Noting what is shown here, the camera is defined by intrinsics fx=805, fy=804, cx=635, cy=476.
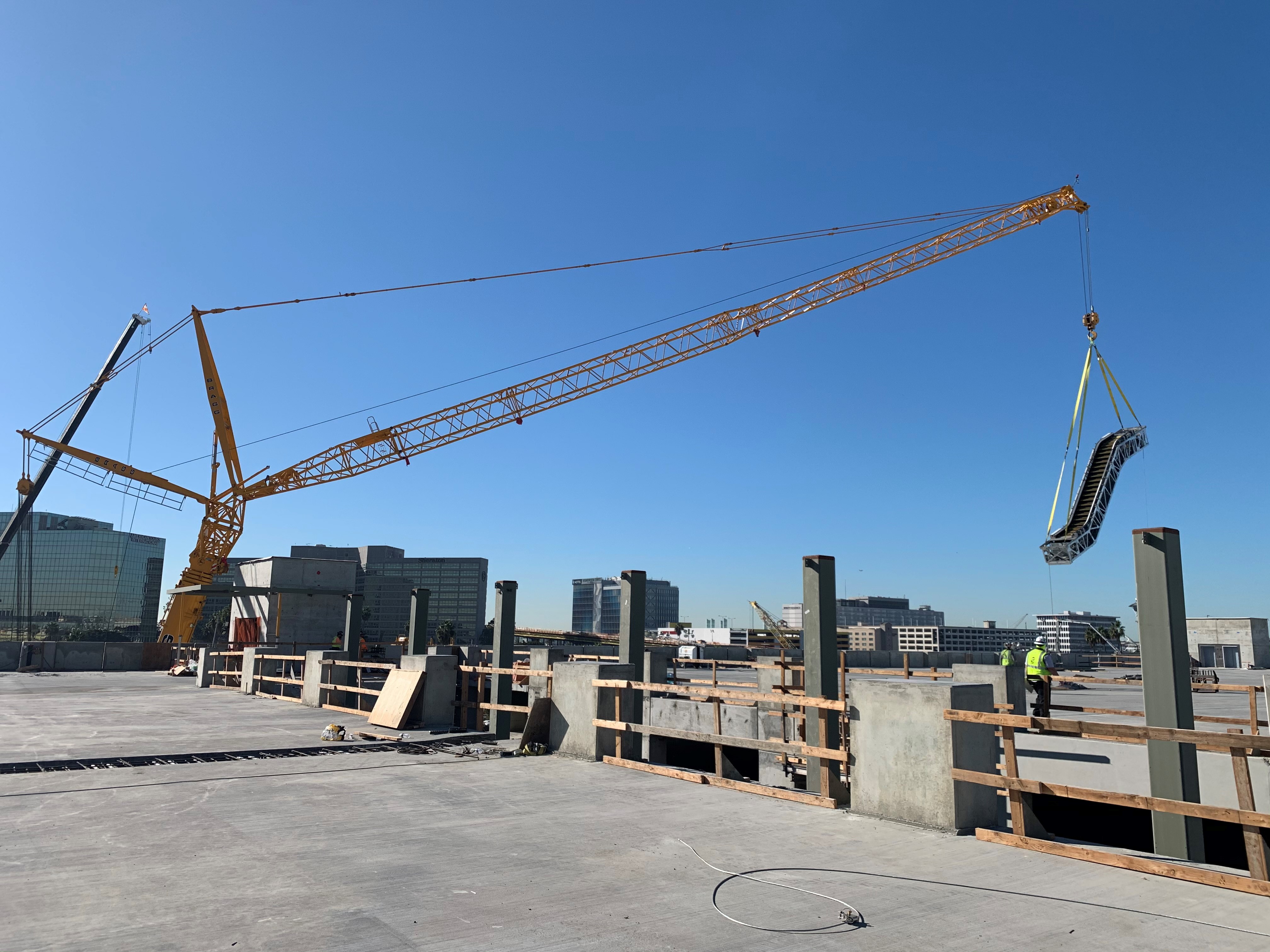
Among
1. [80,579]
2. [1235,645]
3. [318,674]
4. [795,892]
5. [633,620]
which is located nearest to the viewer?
[795,892]

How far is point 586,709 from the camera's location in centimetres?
1198

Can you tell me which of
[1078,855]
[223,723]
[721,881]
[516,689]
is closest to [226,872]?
[721,881]

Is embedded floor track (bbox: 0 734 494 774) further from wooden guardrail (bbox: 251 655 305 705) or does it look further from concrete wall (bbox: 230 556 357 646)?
concrete wall (bbox: 230 556 357 646)

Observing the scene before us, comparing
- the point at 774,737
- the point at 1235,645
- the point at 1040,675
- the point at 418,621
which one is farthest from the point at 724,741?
the point at 1235,645

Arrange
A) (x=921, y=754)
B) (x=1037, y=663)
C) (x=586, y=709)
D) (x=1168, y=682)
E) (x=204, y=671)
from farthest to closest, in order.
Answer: (x=204, y=671) < (x=1037, y=663) < (x=586, y=709) < (x=921, y=754) < (x=1168, y=682)

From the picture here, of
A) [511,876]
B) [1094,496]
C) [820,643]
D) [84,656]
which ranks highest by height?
[1094,496]

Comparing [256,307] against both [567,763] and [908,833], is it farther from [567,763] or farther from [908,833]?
[908,833]

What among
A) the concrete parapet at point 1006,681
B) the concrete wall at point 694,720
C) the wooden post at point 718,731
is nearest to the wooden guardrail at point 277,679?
the concrete wall at point 694,720

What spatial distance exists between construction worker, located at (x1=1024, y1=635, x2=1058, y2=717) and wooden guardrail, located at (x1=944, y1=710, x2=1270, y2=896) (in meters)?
6.72

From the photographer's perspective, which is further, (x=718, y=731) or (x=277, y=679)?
(x=277, y=679)

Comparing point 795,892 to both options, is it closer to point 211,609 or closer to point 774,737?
point 774,737

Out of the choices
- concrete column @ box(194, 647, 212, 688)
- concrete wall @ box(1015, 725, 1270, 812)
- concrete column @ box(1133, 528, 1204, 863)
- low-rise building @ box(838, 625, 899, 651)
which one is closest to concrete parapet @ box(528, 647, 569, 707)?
concrete wall @ box(1015, 725, 1270, 812)

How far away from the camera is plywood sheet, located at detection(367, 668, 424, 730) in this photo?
50.9 ft

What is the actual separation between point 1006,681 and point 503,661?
8.87 meters
